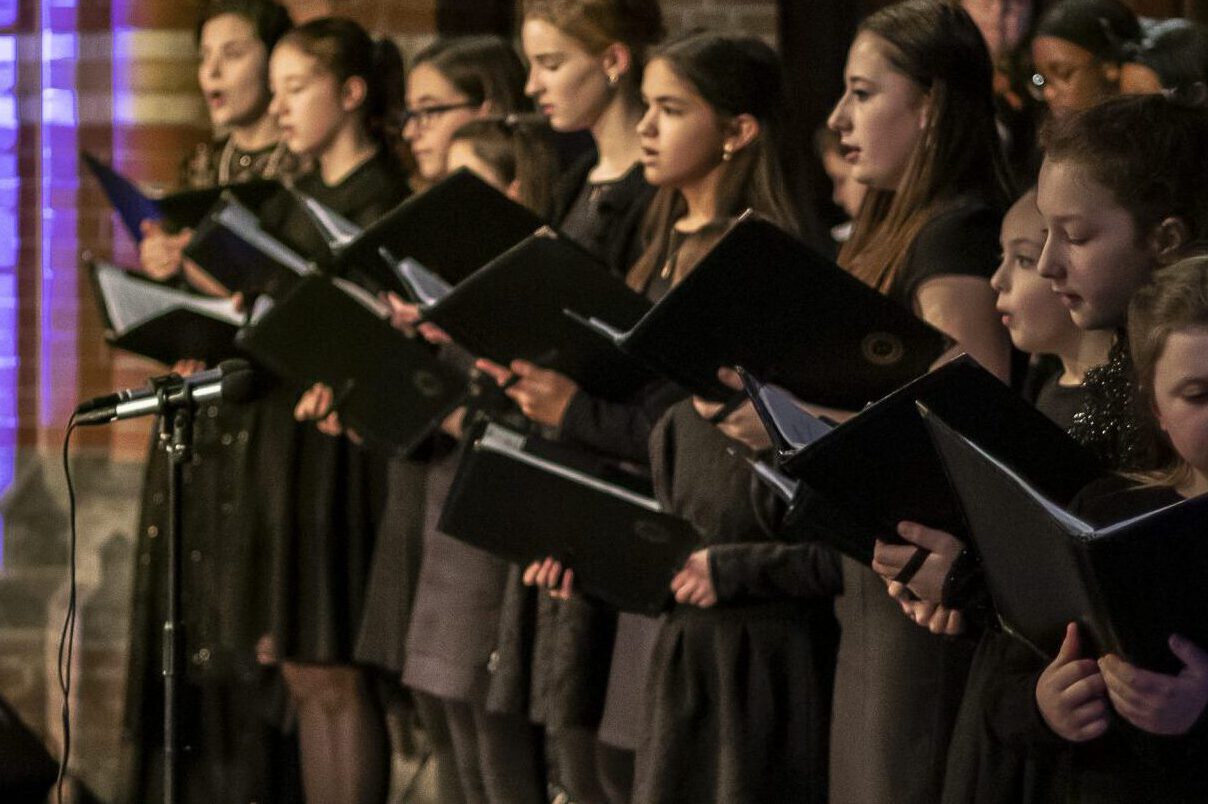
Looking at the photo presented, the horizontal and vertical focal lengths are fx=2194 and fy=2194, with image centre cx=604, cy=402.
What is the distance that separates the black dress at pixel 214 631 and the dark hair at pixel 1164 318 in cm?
292

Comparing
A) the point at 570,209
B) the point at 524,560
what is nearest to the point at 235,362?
the point at 524,560

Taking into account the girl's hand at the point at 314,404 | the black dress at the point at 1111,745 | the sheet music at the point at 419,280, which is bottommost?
the girl's hand at the point at 314,404

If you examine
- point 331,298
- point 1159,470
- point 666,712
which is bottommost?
point 666,712

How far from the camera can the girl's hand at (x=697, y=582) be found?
342 centimetres

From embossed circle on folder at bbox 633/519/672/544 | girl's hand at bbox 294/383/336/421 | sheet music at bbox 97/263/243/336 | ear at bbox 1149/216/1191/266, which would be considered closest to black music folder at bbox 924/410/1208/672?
ear at bbox 1149/216/1191/266

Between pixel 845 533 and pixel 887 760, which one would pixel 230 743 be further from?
pixel 845 533

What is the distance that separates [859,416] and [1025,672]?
1.32 feet

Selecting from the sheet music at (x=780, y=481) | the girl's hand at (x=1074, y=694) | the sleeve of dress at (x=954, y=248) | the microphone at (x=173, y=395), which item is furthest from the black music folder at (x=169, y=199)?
the girl's hand at (x=1074, y=694)

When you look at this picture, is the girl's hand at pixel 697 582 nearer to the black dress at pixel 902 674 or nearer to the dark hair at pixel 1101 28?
the black dress at pixel 902 674

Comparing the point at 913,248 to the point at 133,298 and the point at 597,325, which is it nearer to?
the point at 597,325

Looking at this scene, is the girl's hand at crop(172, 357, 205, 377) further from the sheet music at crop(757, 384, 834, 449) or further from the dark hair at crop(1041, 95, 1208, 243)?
the dark hair at crop(1041, 95, 1208, 243)

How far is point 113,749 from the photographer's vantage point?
6004 millimetres

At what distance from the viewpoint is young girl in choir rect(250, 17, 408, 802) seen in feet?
15.9

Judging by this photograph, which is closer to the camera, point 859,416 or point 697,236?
point 859,416
